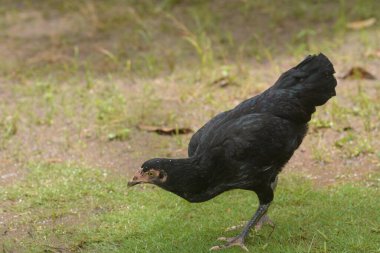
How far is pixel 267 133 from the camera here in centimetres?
560

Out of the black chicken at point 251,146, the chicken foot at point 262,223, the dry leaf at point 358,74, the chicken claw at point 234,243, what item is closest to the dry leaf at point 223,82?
the dry leaf at point 358,74

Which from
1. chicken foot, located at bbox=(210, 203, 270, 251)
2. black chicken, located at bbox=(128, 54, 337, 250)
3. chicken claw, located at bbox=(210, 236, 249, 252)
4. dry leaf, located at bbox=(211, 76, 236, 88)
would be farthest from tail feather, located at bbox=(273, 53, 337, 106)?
dry leaf, located at bbox=(211, 76, 236, 88)

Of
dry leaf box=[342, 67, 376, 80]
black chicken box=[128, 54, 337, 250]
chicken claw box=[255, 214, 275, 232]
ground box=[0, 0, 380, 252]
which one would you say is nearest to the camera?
black chicken box=[128, 54, 337, 250]

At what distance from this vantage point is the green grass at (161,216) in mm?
5676

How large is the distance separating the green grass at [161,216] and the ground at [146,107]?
0.02m

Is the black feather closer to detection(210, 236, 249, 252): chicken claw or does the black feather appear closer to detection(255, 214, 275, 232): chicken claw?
detection(255, 214, 275, 232): chicken claw

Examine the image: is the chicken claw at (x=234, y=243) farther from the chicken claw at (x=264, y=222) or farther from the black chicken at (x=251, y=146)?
the chicken claw at (x=264, y=222)

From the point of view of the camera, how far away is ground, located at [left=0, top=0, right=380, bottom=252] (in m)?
6.18

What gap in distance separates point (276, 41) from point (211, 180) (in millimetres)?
4942

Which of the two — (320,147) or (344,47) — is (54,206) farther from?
(344,47)

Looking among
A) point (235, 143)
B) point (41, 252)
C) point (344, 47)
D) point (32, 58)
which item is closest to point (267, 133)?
point (235, 143)

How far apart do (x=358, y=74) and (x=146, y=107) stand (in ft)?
8.45

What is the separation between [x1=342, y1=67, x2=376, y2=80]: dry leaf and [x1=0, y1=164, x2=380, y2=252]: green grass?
239 centimetres

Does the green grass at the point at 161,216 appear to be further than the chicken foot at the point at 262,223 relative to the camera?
No
